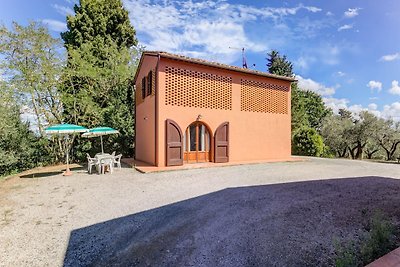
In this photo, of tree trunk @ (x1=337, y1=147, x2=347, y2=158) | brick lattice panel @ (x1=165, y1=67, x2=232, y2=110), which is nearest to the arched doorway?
brick lattice panel @ (x1=165, y1=67, x2=232, y2=110)

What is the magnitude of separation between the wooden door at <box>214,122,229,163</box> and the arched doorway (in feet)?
1.49

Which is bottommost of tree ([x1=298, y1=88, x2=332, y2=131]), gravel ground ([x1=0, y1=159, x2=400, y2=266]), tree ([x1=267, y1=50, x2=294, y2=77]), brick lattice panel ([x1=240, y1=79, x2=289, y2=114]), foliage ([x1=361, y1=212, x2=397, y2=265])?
gravel ground ([x1=0, y1=159, x2=400, y2=266])

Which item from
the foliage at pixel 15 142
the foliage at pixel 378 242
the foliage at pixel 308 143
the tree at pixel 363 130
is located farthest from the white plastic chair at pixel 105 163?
the tree at pixel 363 130

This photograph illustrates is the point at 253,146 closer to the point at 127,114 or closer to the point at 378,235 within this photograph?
the point at 127,114

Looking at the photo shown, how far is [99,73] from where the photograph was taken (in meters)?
17.7

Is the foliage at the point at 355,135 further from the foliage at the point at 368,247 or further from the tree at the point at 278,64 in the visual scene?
the foliage at the point at 368,247

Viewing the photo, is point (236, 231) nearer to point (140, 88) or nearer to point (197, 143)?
point (197, 143)

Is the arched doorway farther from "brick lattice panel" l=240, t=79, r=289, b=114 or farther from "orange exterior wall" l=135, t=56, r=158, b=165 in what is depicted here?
"brick lattice panel" l=240, t=79, r=289, b=114

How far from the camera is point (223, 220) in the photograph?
15.8 ft

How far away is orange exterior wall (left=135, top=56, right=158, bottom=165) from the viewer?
12703 mm

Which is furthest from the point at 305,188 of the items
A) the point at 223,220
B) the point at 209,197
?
the point at 223,220

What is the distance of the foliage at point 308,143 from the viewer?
21.0 metres

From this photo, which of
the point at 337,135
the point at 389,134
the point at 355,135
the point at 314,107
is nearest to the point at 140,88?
the point at 337,135

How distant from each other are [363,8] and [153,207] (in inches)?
429
